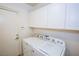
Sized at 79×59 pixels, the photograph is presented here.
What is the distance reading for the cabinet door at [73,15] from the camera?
1.10 m

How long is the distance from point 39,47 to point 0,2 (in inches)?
28.4

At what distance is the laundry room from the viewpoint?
3.65 feet

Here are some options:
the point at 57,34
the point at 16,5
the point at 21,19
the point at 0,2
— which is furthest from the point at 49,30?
the point at 0,2

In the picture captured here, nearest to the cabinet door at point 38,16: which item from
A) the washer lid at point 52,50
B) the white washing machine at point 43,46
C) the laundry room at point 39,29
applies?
the laundry room at point 39,29

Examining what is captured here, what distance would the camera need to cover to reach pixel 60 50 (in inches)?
44.3

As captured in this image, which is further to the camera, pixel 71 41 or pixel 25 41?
pixel 25 41

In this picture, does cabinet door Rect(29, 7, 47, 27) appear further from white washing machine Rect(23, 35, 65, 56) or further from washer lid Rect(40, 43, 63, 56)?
washer lid Rect(40, 43, 63, 56)

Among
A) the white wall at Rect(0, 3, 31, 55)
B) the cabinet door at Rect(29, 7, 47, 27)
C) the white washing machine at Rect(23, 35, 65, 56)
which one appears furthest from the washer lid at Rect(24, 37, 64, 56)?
the cabinet door at Rect(29, 7, 47, 27)

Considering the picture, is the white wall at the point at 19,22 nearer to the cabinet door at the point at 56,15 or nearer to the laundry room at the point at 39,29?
the laundry room at the point at 39,29

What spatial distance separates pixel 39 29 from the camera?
122cm

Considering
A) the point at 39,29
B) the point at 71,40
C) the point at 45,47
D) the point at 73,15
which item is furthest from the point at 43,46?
the point at 73,15

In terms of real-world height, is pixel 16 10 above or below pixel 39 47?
above

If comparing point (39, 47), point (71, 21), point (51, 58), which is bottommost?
point (51, 58)

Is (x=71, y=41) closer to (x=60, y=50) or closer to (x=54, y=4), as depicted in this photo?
(x=60, y=50)
